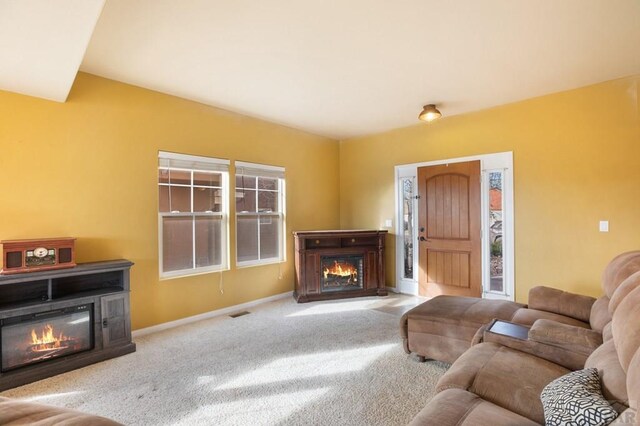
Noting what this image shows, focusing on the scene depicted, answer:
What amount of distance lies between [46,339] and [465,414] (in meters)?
3.13

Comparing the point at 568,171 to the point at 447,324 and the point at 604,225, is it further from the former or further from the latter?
the point at 447,324

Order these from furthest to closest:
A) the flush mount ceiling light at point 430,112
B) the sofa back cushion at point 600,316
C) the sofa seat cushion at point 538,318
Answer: the flush mount ceiling light at point 430,112 < the sofa seat cushion at point 538,318 < the sofa back cushion at point 600,316

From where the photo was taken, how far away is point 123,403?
7.07 ft

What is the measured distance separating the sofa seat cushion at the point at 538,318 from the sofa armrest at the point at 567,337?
49 cm

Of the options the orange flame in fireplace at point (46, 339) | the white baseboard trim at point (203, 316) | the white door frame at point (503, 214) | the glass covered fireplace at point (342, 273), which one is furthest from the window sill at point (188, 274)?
the white door frame at point (503, 214)

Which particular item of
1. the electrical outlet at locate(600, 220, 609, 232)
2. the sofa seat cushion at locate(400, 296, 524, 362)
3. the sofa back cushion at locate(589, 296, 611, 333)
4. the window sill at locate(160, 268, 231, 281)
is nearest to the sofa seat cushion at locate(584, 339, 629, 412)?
the sofa back cushion at locate(589, 296, 611, 333)

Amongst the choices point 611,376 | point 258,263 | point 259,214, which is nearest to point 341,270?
point 258,263

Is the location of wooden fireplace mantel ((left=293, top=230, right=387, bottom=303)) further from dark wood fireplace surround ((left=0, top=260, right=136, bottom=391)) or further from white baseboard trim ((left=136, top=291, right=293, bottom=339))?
dark wood fireplace surround ((left=0, top=260, right=136, bottom=391))

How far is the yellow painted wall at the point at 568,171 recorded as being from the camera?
323cm

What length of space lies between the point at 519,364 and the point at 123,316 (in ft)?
10.4

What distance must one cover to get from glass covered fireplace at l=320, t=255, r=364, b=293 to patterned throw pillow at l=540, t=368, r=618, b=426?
356 centimetres

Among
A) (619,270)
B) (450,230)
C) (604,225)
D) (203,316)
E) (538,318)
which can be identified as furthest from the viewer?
(450,230)

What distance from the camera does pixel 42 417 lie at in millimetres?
1115

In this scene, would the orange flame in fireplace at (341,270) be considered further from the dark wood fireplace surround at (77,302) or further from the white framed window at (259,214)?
the dark wood fireplace surround at (77,302)
